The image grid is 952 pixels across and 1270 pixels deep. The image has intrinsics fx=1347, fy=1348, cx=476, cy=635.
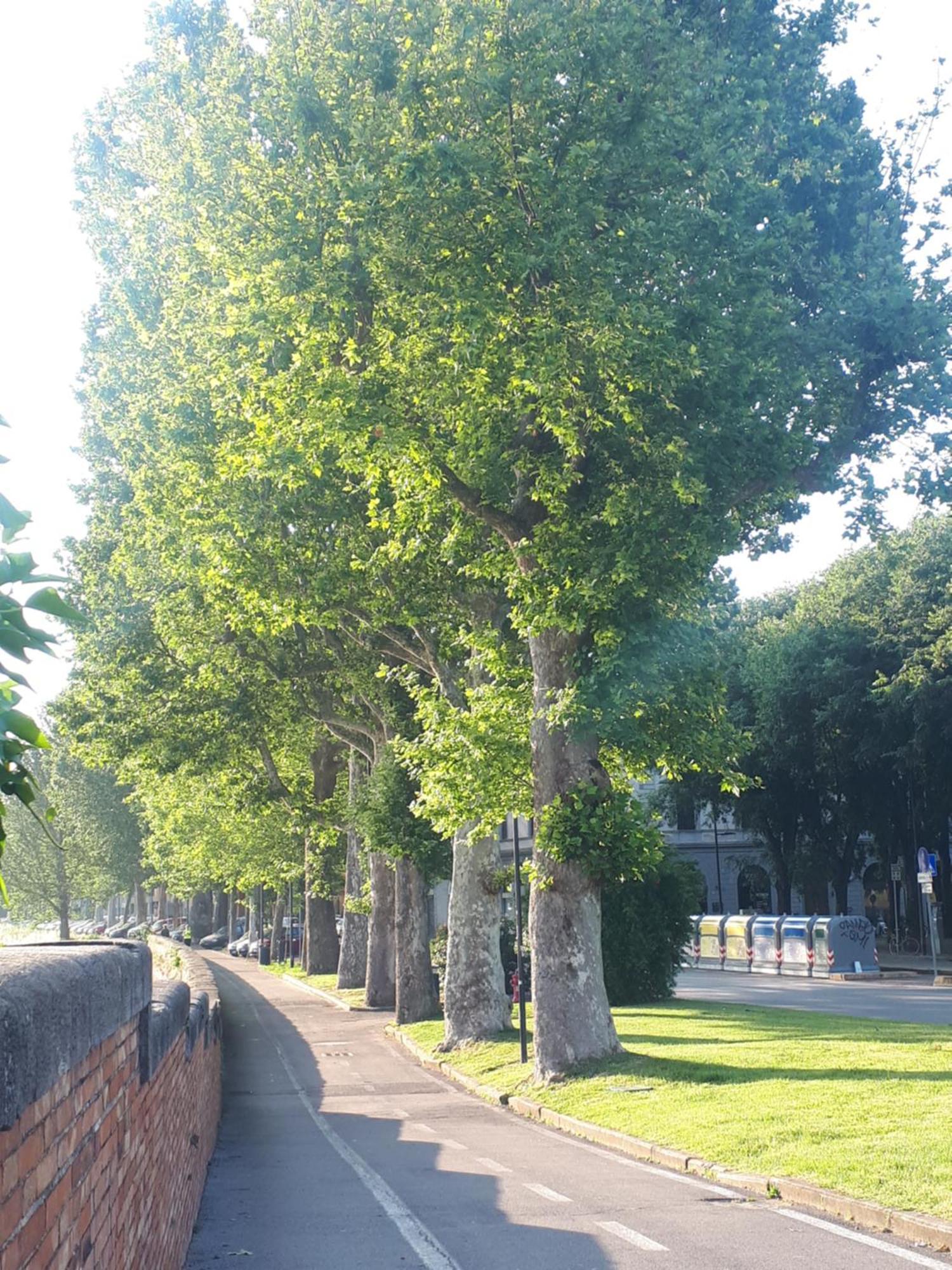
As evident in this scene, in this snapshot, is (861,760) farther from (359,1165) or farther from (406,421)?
(359,1165)

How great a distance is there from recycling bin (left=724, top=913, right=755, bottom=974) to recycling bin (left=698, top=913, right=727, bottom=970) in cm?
24

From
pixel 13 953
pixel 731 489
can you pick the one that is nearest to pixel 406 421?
pixel 731 489

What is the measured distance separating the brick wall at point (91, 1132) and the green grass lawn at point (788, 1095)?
18.2ft

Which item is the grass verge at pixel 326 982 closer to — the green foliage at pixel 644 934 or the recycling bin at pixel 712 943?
the green foliage at pixel 644 934

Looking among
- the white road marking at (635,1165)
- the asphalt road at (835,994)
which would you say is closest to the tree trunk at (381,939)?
the asphalt road at (835,994)

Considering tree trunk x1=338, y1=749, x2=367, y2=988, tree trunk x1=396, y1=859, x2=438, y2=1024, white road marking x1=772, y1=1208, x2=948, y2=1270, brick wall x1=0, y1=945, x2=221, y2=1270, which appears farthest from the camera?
tree trunk x1=338, y1=749, x2=367, y2=988

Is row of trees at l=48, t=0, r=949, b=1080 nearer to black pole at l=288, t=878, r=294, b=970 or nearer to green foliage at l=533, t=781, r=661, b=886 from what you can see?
green foliage at l=533, t=781, r=661, b=886

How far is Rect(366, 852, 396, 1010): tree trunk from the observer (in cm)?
3519

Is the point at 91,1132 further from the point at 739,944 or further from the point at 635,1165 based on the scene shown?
the point at 739,944

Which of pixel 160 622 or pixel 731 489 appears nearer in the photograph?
pixel 731 489

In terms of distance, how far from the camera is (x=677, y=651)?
698 inches

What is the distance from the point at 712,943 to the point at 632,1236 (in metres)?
37.3

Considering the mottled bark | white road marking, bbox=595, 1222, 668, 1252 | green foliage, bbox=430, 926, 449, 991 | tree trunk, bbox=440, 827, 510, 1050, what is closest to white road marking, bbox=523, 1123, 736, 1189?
white road marking, bbox=595, 1222, 668, 1252

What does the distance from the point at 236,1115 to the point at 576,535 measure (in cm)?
905
